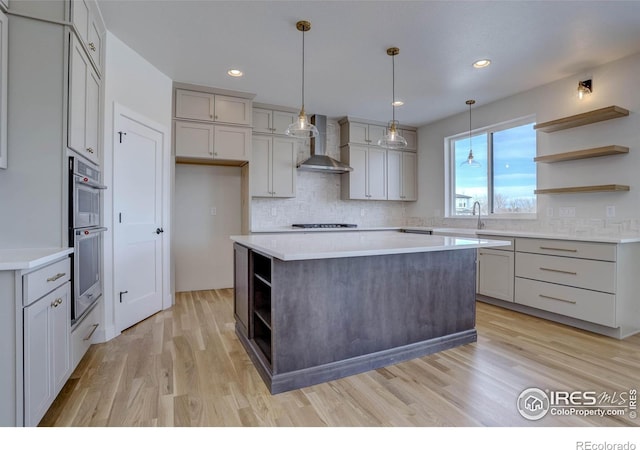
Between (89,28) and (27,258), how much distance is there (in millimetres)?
1796

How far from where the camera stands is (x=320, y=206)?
5172mm

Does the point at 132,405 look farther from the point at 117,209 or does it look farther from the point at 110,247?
the point at 117,209

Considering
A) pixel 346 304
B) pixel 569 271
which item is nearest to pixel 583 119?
pixel 569 271

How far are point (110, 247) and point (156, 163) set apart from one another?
41.3 inches

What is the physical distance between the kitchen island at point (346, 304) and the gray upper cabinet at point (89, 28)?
5.66ft

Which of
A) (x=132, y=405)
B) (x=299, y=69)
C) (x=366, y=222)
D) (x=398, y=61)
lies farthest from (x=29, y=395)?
(x=366, y=222)

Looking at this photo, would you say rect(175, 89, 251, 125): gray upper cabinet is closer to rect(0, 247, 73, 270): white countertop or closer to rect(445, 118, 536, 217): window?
rect(0, 247, 73, 270): white countertop

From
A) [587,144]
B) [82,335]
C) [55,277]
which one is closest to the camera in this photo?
[55,277]

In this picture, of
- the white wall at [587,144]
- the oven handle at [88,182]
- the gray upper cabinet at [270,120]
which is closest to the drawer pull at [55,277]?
the oven handle at [88,182]

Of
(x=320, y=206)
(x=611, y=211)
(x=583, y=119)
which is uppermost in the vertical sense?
(x=583, y=119)

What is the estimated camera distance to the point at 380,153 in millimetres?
5297

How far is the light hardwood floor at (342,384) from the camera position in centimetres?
166

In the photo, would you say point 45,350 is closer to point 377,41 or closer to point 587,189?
point 377,41

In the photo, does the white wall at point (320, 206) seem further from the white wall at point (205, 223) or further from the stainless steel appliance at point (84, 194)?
the stainless steel appliance at point (84, 194)
